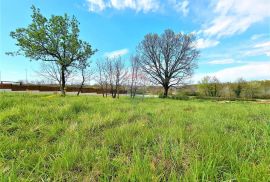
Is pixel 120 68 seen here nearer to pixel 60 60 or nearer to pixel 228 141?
pixel 60 60

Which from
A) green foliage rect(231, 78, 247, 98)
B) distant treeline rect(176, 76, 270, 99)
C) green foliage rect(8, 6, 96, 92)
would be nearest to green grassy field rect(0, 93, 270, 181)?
green foliage rect(8, 6, 96, 92)

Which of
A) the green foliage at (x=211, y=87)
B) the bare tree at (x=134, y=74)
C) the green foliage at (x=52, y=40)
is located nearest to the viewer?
the green foliage at (x=52, y=40)

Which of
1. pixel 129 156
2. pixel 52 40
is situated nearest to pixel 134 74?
pixel 52 40

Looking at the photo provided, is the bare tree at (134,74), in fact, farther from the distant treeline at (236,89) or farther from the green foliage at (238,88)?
the green foliage at (238,88)

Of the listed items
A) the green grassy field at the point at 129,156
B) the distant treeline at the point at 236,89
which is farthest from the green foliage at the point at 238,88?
the green grassy field at the point at 129,156

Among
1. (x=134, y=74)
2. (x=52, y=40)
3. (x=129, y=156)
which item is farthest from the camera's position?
(x=134, y=74)

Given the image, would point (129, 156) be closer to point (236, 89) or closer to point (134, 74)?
point (134, 74)

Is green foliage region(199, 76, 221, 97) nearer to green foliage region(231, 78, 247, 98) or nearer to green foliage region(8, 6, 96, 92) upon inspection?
green foliage region(231, 78, 247, 98)

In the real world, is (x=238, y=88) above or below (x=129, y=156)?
above

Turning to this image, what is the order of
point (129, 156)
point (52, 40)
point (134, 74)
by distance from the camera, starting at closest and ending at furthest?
point (129, 156) → point (52, 40) → point (134, 74)

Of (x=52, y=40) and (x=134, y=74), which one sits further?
(x=134, y=74)

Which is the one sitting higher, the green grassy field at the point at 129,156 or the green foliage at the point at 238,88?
the green foliage at the point at 238,88

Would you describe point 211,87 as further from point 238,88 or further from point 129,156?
point 129,156

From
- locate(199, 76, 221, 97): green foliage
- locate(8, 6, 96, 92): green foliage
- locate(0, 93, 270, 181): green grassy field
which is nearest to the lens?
locate(0, 93, 270, 181): green grassy field
